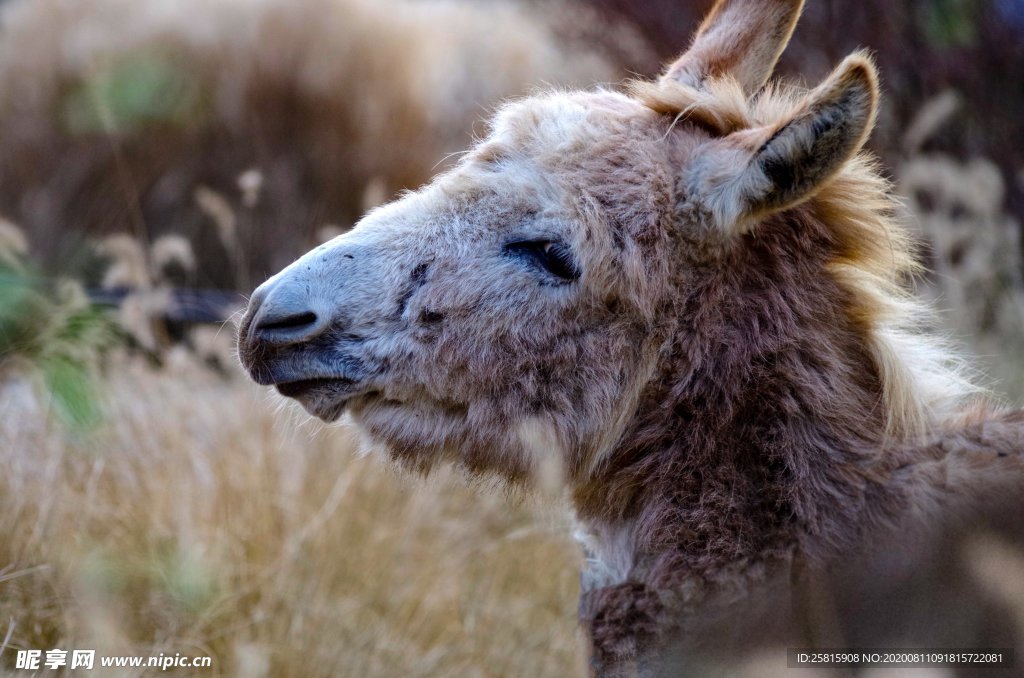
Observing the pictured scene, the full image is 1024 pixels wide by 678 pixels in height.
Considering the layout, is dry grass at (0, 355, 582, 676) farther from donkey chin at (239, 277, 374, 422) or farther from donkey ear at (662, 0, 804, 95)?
donkey ear at (662, 0, 804, 95)

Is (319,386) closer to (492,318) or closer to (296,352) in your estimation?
(296,352)

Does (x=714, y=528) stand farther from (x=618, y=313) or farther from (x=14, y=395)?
(x=14, y=395)

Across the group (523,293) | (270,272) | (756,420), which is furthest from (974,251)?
(270,272)

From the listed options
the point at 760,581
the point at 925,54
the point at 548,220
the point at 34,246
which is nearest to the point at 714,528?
the point at 760,581

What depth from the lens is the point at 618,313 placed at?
245 cm

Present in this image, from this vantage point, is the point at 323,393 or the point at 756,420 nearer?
the point at 756,420

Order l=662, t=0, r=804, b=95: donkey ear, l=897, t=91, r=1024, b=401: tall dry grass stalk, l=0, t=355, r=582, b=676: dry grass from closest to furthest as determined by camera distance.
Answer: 1. l=662, t=0, r=804, b=95: donkey ear
2. l=0, t=355, r=582, b=676: dry grass
3. l=897, t=91, r=1024, b=401: tall dry grass stalk

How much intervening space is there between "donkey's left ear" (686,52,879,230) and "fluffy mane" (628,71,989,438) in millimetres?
136

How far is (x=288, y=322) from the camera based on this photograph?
94.4 inches

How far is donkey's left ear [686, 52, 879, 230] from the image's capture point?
2143 mm

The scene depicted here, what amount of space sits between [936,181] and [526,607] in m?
3.36

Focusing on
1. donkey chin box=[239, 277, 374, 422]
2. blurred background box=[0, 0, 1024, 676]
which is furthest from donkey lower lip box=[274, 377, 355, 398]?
blurred background box=[0, 0, 1024, 676]

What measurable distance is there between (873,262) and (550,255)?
0.77 metres

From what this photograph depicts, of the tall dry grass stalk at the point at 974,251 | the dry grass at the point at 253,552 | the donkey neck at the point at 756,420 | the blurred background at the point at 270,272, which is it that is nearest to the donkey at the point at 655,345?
the donkey neck at the point at 756,420
